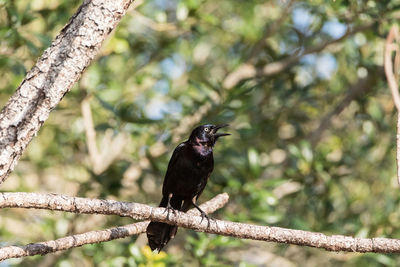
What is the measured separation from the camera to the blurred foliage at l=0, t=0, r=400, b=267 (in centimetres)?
512

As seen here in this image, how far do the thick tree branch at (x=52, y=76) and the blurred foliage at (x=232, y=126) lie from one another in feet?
7.07

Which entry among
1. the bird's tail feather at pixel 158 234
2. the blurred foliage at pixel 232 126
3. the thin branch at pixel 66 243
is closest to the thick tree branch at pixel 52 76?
the thin branch at pixel 66 243

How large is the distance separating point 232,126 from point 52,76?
3.47 m

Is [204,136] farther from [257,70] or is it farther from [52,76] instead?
[52,76]

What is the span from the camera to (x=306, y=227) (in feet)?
16.3

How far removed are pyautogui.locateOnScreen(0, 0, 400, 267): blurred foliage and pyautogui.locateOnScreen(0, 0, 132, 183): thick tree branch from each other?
216 cm

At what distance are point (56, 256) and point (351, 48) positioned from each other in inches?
132

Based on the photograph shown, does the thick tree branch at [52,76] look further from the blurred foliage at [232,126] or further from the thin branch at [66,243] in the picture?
the blurred foliage at [232,126]

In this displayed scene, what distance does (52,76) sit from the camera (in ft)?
7.88

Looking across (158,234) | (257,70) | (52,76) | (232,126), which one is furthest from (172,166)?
(52,76)

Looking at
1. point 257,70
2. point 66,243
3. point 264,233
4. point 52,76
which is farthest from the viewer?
point 257,70

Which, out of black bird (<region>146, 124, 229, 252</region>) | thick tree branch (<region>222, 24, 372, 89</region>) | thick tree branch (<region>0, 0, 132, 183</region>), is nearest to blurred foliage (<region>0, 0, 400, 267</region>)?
thick tree branch (<region>222, 24, 372, 89</region>)

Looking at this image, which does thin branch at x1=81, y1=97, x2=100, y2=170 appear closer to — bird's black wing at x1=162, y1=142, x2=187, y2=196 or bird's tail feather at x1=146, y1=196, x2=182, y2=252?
bird's black wing at x1=162, y1=142, x2=187, y2=196

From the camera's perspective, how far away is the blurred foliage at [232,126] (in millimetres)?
5121
